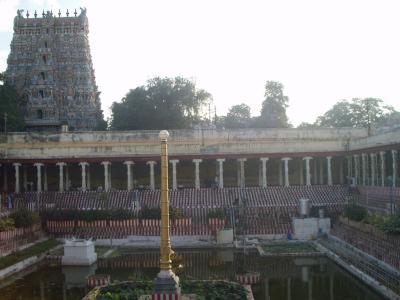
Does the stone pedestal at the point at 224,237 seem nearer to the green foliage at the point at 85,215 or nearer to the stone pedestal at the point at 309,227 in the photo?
the stone pedestal at the point at 309,227

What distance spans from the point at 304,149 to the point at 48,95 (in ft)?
87.2

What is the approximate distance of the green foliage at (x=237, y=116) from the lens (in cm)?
6988

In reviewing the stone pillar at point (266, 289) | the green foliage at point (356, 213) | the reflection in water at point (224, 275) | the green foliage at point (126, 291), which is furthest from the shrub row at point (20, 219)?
the green foliage at point (356, 213)

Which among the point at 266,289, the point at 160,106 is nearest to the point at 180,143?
the point at 160,106

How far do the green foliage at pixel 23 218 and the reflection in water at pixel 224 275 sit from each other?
165 inches

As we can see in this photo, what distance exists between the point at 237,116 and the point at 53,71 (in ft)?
82.6

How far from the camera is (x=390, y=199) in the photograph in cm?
2827

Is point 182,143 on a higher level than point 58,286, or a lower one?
higher

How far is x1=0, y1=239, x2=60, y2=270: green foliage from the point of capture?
968 inches

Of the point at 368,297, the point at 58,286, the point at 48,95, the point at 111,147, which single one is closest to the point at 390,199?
the point at 368,297

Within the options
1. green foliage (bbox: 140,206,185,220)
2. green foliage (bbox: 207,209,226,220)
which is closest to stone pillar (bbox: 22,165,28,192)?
green foliage (bbox: 140,206,185,220)

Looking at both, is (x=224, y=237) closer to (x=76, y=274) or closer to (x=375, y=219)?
(x=375, y=219)

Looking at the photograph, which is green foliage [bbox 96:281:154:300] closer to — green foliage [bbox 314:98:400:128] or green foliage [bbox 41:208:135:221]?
green foliage [bbox 41:208:135:221]

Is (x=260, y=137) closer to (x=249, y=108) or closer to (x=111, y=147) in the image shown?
(x=111, y=147)
